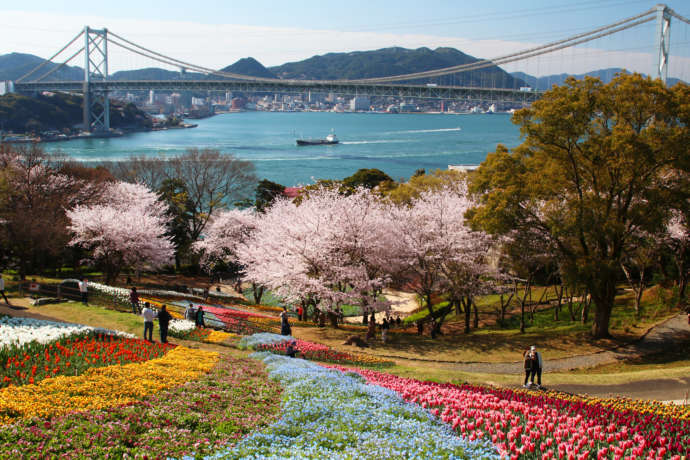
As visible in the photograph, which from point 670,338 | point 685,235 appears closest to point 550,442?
point 670,338

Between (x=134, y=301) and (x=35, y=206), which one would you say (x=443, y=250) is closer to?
(x=134, y=301)

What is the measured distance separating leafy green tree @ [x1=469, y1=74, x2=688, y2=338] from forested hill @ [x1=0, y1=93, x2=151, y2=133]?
130 meters

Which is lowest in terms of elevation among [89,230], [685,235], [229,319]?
[229,319]

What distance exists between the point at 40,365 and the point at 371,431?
6960mm

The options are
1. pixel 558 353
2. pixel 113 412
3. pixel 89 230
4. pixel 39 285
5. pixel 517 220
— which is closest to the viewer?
pixel 113 412

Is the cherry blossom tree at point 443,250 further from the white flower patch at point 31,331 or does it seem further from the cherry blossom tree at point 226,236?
the cherry blossom tree at point 226,236

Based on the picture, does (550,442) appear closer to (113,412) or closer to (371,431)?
(371,431)

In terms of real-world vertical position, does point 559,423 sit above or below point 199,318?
above

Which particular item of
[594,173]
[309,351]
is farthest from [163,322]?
[594,173]

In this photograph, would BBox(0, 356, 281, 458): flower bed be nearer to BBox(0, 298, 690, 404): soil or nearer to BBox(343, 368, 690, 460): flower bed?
BBox(343, 368, 690, 460): flower bed

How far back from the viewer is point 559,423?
8586 mm

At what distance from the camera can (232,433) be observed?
7871 millimetres

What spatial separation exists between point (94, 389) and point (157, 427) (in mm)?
1981

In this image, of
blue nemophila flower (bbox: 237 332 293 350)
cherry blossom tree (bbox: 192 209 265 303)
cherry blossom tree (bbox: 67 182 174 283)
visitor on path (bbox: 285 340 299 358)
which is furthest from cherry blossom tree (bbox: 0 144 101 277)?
visitor on path (bbox: 285 340 299 358)
